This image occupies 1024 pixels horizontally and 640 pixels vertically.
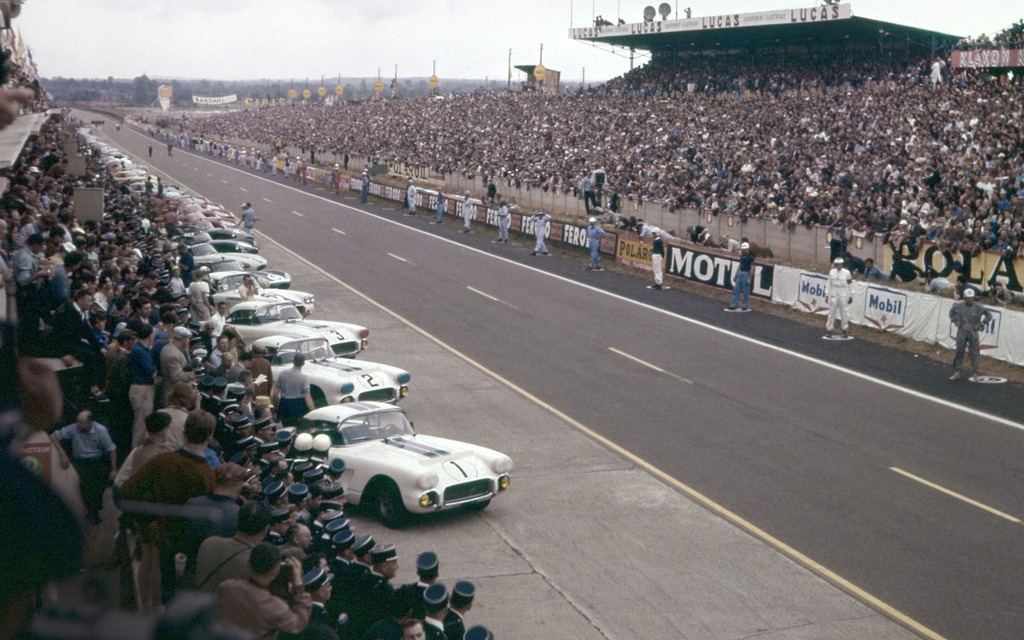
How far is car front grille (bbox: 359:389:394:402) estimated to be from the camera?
1542cm

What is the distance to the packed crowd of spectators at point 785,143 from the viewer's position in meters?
29.5

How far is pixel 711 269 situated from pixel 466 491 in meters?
18.8

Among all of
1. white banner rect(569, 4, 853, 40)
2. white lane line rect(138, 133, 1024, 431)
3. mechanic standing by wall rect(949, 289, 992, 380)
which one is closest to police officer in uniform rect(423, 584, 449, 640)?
white lane line rect(138, 133, 1024, 431)

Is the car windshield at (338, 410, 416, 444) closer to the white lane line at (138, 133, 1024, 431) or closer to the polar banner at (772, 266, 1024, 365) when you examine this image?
Result: the white lane line at (138, 133, 1024, 431)

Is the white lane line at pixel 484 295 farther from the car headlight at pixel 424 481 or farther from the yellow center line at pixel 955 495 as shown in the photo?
the car headlight at pixel 424 481

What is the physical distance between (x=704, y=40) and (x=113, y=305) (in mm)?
53411

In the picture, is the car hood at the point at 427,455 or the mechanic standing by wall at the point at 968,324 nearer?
the car hood at the point at 427,455

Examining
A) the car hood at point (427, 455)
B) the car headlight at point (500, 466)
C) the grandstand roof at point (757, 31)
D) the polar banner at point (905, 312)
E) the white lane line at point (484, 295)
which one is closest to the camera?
the car hood at point (427, 455)

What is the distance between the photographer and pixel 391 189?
2196 inches

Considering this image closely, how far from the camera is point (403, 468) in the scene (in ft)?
37.3

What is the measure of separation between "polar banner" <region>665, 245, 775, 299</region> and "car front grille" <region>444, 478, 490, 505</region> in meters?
16.9

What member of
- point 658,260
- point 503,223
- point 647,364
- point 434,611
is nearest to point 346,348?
point 647,364

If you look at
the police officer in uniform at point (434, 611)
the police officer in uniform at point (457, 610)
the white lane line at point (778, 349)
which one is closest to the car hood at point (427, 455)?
the police officer in uniform at point (457, 610)

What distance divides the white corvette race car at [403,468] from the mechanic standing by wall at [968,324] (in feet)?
35.3
